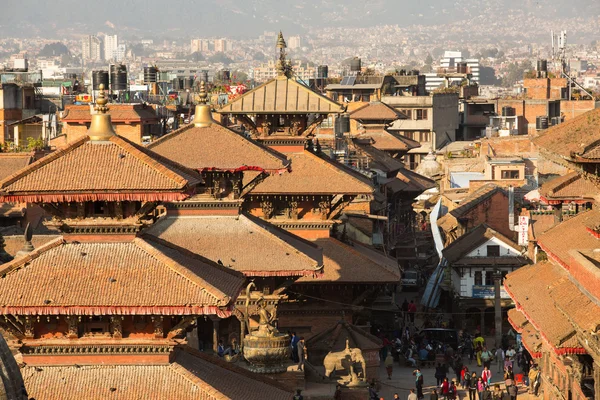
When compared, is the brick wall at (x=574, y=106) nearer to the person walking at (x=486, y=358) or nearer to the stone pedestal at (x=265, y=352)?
the person walking at (x=486, y=358)

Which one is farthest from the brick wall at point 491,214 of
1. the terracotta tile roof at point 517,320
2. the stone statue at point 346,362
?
the stone statue at point 346,362

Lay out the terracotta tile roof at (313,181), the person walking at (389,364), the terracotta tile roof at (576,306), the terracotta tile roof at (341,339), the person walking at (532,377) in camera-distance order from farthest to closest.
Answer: the person walking at (389,364)
the person walking at (532,377)
the terracotta tile roof at (313,181)
the terracotta tile roof at (341,339)
the terracotta tile roof at (576,306)

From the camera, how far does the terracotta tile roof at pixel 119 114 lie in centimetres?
7600

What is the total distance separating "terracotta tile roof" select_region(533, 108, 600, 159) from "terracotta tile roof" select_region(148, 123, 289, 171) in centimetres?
771

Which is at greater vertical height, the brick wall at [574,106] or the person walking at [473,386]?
the brick wall at [574,106]

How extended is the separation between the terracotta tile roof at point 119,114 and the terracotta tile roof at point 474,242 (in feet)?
52.4

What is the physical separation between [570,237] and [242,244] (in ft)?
29.1

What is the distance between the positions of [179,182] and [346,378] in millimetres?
15134

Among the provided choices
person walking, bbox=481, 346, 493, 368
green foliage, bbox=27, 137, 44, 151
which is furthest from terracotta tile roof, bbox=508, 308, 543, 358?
green foliage, bbox=27, 137, 44, 151

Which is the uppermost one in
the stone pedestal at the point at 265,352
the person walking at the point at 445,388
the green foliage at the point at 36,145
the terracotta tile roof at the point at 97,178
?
the terracotta tile roof at the point at 97,178

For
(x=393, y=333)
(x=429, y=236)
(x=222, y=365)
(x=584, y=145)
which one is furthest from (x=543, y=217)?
(x=222, y=365)

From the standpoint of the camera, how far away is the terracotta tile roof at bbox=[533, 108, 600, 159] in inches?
1633

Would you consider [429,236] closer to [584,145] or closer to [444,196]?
[444,196]

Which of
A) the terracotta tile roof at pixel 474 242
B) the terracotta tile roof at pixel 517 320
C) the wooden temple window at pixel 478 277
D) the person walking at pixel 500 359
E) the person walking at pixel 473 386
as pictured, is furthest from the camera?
the wooden temple window at pixel 478 277
